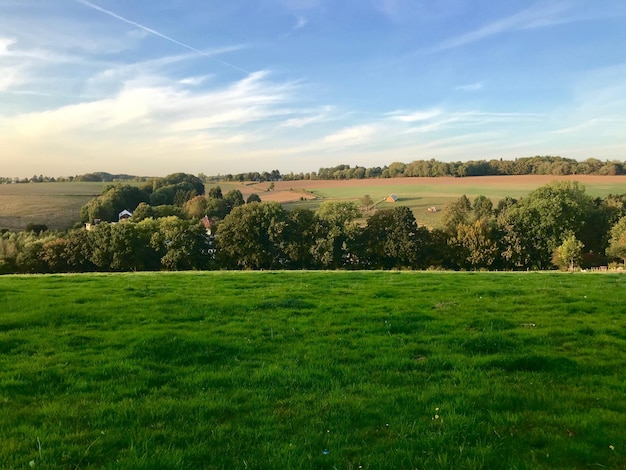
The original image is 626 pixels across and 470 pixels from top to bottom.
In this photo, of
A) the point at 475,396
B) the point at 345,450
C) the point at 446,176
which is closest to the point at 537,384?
the point at 475,396

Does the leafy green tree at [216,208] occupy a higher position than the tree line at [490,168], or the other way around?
the tree line at [490,168]

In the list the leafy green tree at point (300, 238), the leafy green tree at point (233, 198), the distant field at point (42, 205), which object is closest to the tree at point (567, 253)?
the leafy green tree at point (300, 238)

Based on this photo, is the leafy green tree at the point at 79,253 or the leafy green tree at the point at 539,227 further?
the leafy green tree at the point at 539,227

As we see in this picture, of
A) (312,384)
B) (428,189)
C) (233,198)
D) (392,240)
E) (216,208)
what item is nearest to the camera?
(312,384)

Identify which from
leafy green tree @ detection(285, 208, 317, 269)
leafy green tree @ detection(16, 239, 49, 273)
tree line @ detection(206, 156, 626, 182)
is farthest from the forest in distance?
leafy green tree @ detection(16, 239, 49, 273)

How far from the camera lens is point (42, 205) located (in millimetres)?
113125

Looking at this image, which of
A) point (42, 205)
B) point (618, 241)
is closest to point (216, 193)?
point (42, 205)

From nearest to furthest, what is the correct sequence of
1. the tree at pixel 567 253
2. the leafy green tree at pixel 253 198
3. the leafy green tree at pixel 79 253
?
1. the tree at pixel 567 253
2. the leafy green tree at pixel 79 253
3. the leafy green tree at pixel 253 198

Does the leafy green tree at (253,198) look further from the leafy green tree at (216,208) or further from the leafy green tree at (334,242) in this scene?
the leafy green tree at (334,242)

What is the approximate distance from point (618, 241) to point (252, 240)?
171 feet

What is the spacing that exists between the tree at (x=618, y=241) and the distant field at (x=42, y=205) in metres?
106

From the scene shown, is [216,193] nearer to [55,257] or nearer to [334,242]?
[55,257]

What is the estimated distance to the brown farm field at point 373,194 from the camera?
88812mm

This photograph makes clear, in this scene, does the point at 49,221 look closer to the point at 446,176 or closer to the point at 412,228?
the point at 412,228
